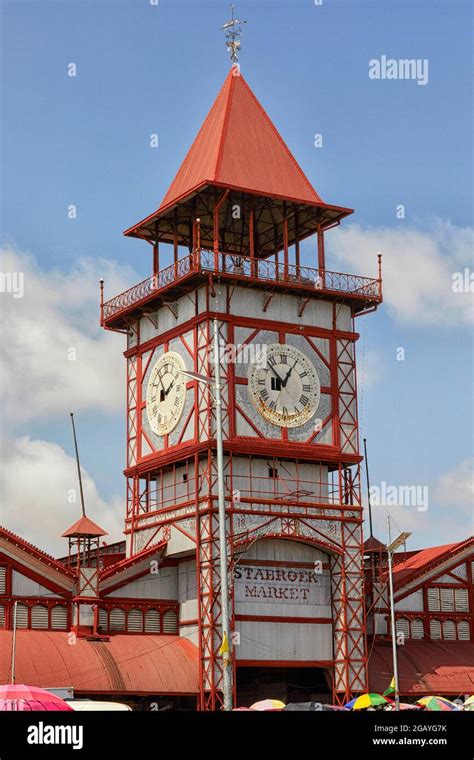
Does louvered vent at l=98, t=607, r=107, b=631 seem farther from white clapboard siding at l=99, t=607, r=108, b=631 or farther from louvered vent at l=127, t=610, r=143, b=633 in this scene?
louvered vent at l=127, t=610, r=143, b=633

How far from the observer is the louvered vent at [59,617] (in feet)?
199

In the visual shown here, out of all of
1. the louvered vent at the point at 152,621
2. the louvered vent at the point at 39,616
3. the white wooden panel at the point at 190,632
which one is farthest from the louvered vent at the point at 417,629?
the louvered vent at the point at 39,616

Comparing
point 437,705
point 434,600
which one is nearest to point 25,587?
point 437,705

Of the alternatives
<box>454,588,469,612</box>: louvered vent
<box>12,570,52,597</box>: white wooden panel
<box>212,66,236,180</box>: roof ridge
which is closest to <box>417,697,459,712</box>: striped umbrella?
<box>454,588,469,612</box>: louvered vent

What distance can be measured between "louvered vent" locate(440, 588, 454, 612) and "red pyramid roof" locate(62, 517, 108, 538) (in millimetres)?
20414

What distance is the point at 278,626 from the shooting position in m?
62.5

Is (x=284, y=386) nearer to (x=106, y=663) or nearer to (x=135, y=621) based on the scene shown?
(x=135, y=621)

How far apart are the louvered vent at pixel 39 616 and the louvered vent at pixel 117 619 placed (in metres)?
3.17

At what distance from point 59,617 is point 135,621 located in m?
3.69

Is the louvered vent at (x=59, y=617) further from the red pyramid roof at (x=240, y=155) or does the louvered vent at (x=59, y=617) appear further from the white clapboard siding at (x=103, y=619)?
the red pyramid roof at (x=240, y=155)

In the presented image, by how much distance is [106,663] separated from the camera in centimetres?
5856

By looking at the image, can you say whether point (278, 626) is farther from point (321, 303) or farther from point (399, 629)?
point (321, 303)

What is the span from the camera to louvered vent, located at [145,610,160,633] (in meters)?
62.5
